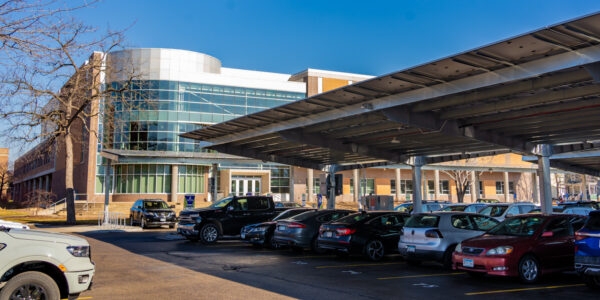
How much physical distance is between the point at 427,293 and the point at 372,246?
4.95 meters

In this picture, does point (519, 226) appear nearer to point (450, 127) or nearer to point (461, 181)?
point (450, 127)

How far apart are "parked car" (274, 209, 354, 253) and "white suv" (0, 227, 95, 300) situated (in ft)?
29.1

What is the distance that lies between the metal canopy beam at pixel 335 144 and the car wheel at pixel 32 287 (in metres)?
15.3

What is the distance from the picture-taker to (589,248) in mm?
8438

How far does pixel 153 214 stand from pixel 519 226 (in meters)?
21.7

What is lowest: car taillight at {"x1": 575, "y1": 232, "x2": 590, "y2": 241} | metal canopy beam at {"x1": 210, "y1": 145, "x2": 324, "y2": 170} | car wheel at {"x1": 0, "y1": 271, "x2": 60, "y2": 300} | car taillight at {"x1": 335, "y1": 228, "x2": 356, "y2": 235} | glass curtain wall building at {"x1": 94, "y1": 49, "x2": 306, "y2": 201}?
car wheel at {"x1": 0, "y1": 271, "x2": 60, "y2": 300}

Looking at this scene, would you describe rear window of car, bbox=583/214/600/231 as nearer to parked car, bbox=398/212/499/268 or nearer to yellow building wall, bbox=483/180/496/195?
parked car, bbox=398/212/499/268

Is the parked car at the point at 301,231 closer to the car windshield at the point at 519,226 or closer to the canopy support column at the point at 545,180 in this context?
the car windshield at the point at 519,226

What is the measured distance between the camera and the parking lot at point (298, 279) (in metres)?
8.80

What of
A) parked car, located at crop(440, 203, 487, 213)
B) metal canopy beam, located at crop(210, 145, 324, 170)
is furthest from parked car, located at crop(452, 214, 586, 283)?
metal canopy beam, located at crop(210, 145, 324, 170)

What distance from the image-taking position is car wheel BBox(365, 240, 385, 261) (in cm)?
1376

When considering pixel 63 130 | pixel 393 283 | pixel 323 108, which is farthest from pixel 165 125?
pixel 393 283

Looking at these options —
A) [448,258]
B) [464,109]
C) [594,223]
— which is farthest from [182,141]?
[594,223]

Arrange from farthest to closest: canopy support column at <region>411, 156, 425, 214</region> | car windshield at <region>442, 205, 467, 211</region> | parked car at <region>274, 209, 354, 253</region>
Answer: canopy support column at <region>411, 156, 425, 214</region> → car windshield at <region>442, 205, 467, 211</region> → parked car at <region>274, 209, 354, 253</region>
